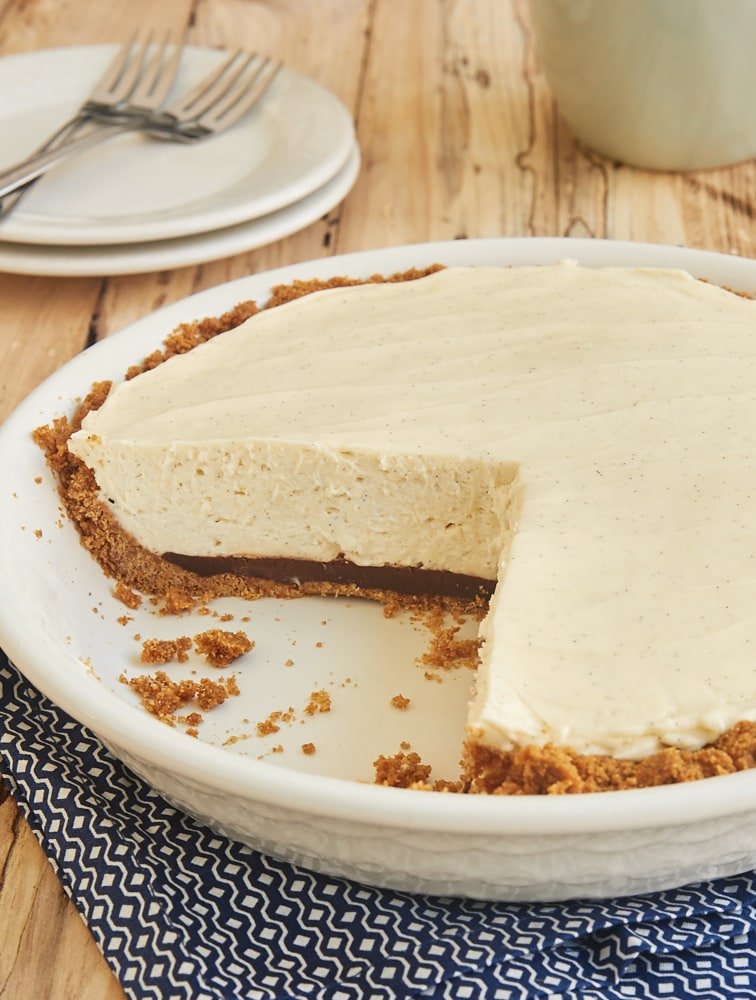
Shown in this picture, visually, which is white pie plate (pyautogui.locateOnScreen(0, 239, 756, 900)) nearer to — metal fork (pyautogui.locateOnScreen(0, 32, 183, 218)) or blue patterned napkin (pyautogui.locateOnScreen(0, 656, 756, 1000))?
blue patterned napkin (pyautogui.locateOnScreen(0, 656, 756, 1000))

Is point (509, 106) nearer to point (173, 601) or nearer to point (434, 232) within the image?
point (434, 232)

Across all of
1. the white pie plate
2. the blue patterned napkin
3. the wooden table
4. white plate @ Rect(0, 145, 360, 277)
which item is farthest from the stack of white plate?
the blue patterned napkin

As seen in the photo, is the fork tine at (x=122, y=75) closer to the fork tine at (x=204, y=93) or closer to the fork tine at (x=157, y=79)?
the fork tine at (x=157, y=79)

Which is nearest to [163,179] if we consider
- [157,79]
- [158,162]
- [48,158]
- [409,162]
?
[158,162]

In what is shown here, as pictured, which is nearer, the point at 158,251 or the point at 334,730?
the point at 334,730

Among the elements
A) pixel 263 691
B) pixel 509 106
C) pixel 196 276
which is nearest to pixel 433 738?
pixel 263 691

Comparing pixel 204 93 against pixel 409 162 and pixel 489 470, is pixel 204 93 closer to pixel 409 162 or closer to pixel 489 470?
pixel 409 162
